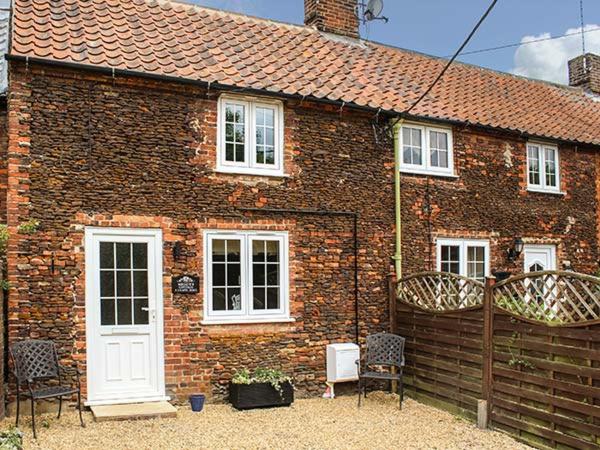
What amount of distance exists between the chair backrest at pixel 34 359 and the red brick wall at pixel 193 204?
0.28 meters

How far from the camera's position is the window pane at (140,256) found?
33.1 ft

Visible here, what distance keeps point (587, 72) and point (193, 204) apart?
49.3 ft

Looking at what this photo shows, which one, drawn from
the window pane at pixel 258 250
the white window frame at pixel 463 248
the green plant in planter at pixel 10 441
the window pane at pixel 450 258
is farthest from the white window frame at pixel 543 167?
the green plant in planter at pixel 10 441

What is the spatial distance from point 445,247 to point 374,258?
199cm

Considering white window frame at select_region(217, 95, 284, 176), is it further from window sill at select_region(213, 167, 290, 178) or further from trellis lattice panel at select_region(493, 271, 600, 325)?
trellis lattice panel at select_region(493, 271, 600, 325)

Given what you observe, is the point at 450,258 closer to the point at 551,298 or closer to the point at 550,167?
the point at 550,167

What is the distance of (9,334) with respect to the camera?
361 inches

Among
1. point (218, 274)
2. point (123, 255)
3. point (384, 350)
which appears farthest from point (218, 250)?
point (384, 350)

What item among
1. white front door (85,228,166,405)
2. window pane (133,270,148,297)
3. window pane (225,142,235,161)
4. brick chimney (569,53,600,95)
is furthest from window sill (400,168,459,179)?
brick chimney (569,53,600,95)

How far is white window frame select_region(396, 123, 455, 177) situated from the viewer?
1273cm

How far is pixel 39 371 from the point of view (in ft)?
29.4

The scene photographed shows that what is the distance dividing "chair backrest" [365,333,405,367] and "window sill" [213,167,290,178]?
10.7 ft

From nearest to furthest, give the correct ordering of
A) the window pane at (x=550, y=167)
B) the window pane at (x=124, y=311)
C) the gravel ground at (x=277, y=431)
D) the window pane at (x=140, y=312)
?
the gravel ground at (x=277, y=431) → the window pane at (x=124, y=311) → the window pane at (x=140, y=312) → the window pane at (x=550, y=167)

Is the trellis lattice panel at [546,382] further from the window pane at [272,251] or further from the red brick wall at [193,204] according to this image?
the window pane at [272,251]
